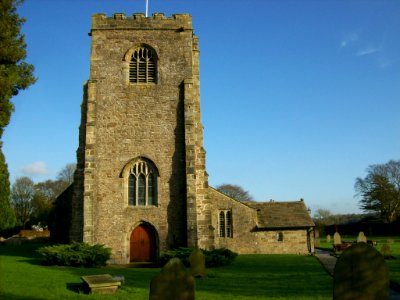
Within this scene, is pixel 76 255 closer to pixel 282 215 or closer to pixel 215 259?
pixel 215 259

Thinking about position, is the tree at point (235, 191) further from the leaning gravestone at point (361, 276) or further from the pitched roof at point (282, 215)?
the leaning gravestone at point (361, 276)

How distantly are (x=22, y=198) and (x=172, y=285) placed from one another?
65.1 meters

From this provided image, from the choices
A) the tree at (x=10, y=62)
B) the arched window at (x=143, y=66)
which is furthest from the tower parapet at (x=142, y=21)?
the tree at (x=10, y=62)

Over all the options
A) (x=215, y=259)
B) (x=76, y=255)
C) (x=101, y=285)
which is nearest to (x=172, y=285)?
(x=101, y=285)

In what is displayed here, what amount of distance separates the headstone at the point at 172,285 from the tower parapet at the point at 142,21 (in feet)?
59.6

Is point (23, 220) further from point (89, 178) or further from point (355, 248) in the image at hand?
point (355, 248)

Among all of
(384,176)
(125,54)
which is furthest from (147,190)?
(384,176)

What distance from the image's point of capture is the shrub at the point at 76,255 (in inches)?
734

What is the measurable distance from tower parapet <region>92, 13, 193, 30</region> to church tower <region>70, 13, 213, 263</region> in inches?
2.3

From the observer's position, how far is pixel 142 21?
2378cm

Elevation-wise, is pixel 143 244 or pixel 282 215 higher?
pixel 282 215

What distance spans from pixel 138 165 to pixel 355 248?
15784 mm

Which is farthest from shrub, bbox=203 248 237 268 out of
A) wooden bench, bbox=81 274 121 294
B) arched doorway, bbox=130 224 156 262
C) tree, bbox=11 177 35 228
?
tree, bbox=11 177 35 228

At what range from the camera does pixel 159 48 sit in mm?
23531
